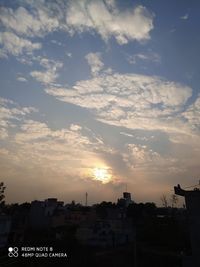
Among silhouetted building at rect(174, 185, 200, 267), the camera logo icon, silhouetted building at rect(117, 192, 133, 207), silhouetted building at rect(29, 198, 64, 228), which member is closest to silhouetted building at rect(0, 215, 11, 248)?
the camera logo icon

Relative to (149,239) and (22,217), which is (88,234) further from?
(22,217)

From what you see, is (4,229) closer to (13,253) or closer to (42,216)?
(13,253)

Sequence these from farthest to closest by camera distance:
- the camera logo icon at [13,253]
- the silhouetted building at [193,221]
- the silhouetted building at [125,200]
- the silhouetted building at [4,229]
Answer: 1. the silhouetted building at [125,200]
2. the silhouetted building at [4,229]
3. the camera logo icon at [13,253]
4. the silhouetted building at [193,221]

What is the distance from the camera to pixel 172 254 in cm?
3381

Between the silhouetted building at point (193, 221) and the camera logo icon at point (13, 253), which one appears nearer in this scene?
the silhouetted building at point (193, 221)

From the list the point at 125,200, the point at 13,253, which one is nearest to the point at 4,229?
the point at 13,253

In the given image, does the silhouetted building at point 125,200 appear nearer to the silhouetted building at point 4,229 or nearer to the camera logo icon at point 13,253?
the silhouetted building at point 4,229

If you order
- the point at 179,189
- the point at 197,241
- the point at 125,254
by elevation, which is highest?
the point at 179,189

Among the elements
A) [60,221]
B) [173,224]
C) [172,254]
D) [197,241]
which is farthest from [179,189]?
[60,221]

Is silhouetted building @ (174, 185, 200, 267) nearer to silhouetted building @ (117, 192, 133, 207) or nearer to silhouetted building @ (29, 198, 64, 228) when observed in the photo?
silhouetted building @ (29, 198, 64, 228)

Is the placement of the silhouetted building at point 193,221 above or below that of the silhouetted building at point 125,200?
below

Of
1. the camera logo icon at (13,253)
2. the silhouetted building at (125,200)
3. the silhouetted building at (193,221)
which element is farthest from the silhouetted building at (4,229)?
the silhouetted building at (125,200)

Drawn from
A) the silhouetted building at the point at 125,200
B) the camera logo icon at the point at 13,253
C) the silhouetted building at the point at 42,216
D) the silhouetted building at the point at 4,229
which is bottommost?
the camera logo icon at the point at 13,253

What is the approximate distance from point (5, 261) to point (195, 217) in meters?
25.5
